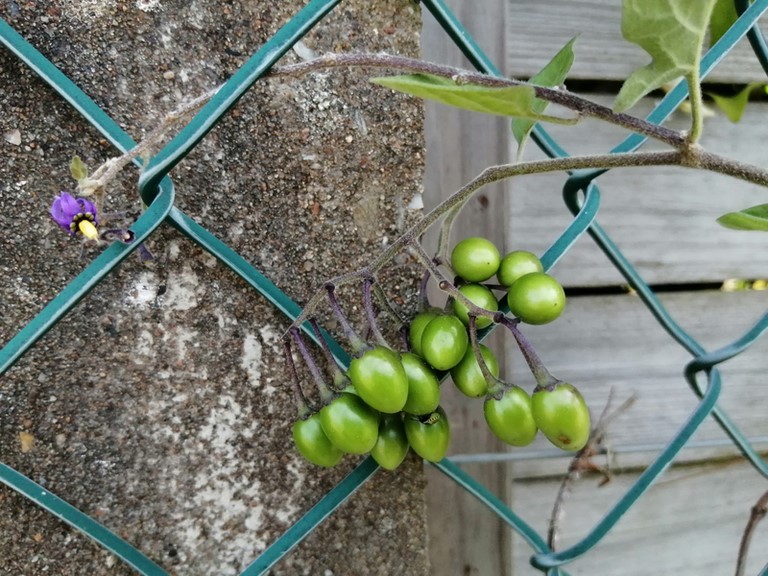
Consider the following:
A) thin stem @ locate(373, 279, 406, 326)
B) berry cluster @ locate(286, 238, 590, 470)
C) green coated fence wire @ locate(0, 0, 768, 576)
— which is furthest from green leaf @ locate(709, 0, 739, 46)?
thin stem @ locate(373, 279, 406, 326)

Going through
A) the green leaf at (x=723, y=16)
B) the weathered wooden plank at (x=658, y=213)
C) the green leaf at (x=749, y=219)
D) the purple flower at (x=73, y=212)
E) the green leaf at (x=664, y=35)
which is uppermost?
the weathered wooden plank at (x=658, y=213)

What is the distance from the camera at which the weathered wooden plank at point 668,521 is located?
92cm

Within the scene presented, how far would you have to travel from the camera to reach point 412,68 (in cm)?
41

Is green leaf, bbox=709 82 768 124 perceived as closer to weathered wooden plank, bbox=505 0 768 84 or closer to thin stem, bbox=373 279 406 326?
weathered wooden plank, bbox=505 0 768 84

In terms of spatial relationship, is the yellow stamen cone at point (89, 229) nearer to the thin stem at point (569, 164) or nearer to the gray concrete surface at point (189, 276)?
the gray concrete surface at point (189, 276)

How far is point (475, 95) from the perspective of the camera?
1.10 feet

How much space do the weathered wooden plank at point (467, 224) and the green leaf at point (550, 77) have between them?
0.29 metres

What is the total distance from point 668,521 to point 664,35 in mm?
831

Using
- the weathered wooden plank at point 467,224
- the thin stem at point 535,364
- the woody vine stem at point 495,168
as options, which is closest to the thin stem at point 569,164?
the woody vine stem at point 495,168

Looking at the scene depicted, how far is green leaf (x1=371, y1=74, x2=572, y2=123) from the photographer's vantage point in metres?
0.32

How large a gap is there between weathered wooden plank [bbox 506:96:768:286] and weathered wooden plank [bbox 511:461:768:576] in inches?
12.4

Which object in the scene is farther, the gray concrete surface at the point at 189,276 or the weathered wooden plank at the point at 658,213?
the weathered wooden plank at the point at 658,213

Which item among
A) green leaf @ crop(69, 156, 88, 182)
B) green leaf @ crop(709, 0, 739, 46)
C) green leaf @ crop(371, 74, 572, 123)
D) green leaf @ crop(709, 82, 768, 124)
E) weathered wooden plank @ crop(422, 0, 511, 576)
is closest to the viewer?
green leaf @ crop(371, 74, 572, 123)

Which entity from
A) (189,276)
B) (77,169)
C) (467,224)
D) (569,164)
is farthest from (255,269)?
(467,224)
